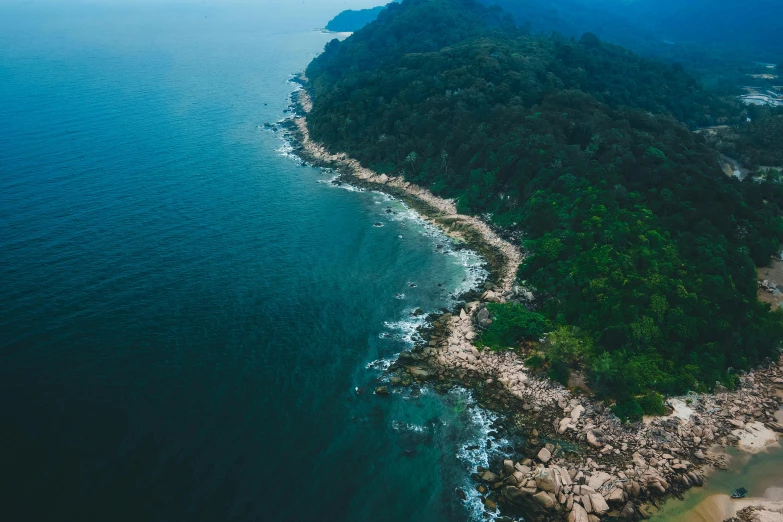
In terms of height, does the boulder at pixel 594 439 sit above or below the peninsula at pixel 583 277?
below

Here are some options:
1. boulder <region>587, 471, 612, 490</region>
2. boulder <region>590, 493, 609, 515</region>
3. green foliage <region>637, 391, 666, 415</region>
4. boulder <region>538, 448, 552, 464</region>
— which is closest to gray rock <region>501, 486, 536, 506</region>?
boulder <region>538, 448, 552, 464</region>

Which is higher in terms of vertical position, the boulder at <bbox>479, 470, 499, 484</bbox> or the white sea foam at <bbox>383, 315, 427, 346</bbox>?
the white sea foam at <bbox>383, 315, 427, 346</bbox>

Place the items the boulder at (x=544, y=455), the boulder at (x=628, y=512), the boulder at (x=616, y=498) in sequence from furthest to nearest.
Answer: the boulder at (x=544, y=455) → the boulder at (x=616, y=498) → the boulder at (x=628, y=512)

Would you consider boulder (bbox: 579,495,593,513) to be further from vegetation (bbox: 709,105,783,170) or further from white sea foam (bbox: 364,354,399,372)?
vegetation (bbox: 709,105,783,170)

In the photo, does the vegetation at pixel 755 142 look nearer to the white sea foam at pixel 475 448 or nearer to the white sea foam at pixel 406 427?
the white sea foam at pixel 475 448

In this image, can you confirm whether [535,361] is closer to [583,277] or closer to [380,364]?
[583,277]

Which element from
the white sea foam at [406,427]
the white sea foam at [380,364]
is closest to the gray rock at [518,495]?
the white sea foam at [406,427]
